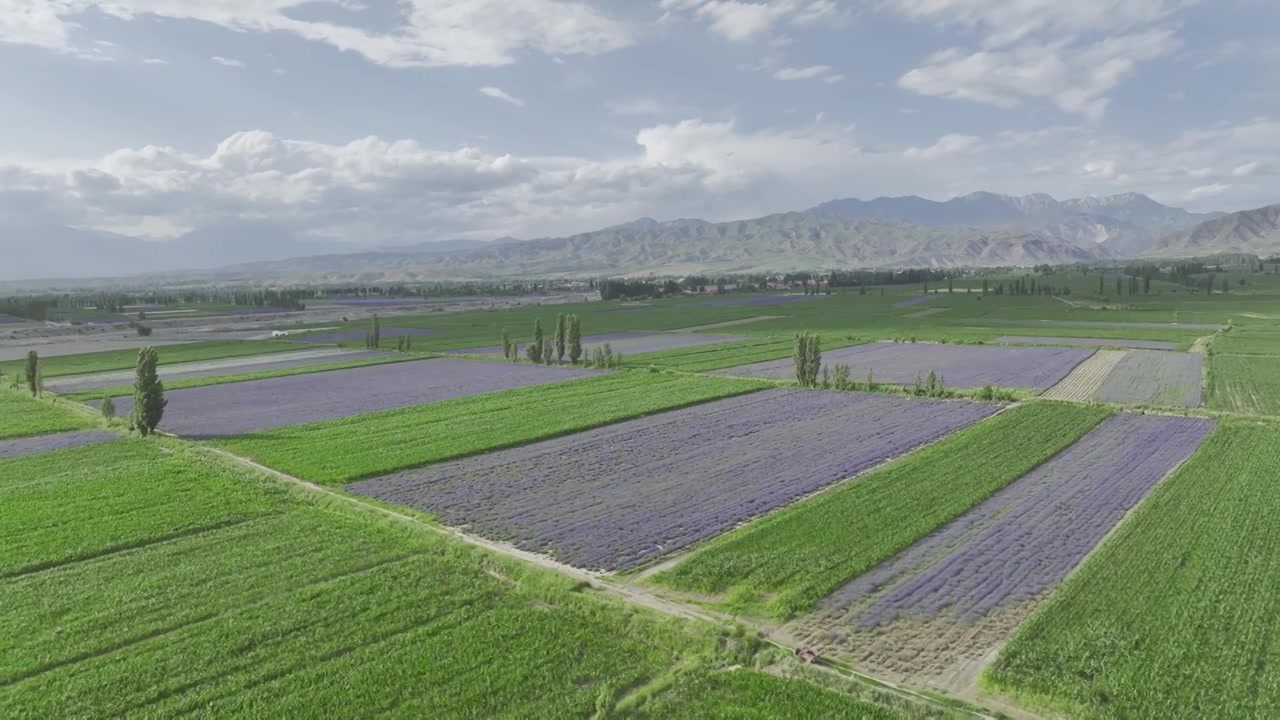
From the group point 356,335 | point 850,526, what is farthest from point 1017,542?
point 356,335

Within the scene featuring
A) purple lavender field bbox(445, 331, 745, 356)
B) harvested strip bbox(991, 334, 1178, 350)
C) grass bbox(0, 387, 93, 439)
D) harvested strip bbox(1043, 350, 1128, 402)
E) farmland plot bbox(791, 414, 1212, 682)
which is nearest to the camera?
farmland plot bbox(791, 414, 1212, 682)

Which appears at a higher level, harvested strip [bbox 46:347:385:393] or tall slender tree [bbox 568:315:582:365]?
tall slender tree [bbox 568:315:582:365]

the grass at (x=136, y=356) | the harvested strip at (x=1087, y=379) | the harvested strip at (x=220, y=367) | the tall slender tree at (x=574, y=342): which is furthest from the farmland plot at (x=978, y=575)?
the grass at (x=136, y=356)

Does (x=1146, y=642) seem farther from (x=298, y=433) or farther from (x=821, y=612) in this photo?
(x=298, y=433)

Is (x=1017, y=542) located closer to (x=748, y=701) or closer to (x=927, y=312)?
(x=748, y=701)

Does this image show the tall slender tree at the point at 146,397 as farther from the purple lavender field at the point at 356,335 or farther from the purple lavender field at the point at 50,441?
A: the purple lavender field at the point at 356,335

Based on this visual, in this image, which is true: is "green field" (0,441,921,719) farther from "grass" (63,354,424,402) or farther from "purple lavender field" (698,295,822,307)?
"purple lavender field" (698,295,822,307)

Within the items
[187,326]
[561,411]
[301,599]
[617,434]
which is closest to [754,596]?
[301,599]

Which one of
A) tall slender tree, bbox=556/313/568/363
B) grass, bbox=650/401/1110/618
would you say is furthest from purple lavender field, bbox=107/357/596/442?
grass, bbox=650/401/1110/618
